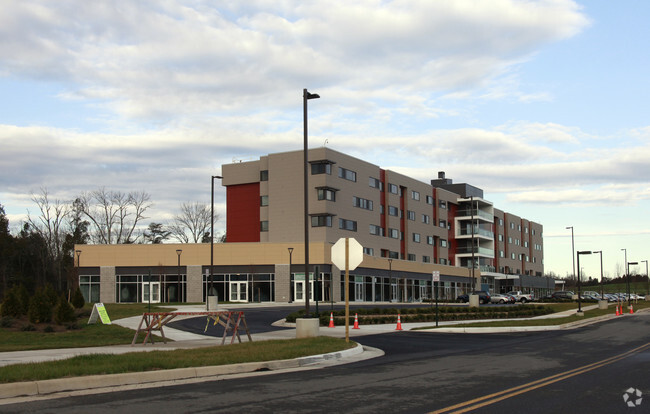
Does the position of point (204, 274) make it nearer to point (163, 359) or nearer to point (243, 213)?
point (243, 213)

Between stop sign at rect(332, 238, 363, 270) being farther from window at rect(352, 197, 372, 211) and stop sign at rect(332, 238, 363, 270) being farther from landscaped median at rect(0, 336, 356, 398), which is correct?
window at rect(352, 197, 372, 211)

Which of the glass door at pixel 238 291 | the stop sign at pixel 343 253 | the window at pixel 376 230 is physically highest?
the window at pixel 376 230

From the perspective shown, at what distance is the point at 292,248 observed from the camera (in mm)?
60188

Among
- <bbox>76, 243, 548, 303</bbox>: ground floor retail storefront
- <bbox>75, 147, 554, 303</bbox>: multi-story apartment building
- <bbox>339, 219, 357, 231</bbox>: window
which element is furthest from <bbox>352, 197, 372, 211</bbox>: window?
<bbox>76, 243, 548, 303</bbox>: ground floor retail storefront

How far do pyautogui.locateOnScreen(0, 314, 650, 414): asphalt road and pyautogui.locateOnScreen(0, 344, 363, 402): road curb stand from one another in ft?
2.27

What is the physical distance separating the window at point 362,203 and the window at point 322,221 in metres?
5.18

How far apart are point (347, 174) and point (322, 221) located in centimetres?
682

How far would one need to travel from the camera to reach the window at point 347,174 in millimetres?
70019

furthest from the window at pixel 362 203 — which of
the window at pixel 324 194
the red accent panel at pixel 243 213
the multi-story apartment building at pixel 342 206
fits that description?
the red accent panel at pixel 243 213

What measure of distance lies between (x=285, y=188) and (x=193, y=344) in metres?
49.5

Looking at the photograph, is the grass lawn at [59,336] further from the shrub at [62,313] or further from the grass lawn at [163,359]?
the grass lawn at [163,359]

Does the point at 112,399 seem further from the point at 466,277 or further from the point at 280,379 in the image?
the point at 466,277

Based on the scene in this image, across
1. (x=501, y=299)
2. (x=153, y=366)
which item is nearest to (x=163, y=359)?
(x=153, y=366)

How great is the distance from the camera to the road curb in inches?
396
